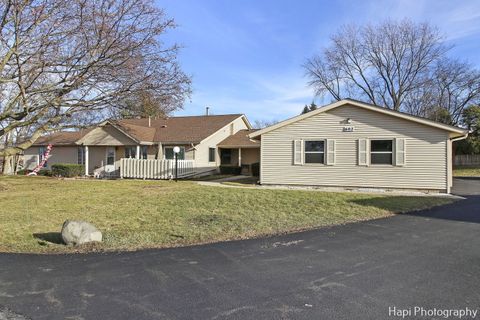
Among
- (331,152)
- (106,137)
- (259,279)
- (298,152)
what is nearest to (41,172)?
(106,137)

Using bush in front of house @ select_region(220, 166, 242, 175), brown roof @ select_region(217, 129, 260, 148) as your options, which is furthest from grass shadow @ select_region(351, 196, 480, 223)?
bush in front of house @ select_region(220, 166, 242, 175)

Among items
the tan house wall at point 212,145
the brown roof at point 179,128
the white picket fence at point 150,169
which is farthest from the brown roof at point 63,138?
the tan house wall at point 212,145

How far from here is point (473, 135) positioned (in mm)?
38625

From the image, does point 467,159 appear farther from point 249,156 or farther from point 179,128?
point 179,128

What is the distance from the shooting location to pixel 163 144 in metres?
26.1

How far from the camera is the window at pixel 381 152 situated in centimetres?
1697

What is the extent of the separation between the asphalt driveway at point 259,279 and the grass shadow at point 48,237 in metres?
1.01

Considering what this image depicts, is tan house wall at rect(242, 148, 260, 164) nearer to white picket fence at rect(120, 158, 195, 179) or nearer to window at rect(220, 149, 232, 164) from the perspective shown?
window at rect(220, 149, 232, 164)

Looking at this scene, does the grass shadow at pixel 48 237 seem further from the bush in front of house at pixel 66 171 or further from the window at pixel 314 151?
the bush in front of house at pixel 66 171

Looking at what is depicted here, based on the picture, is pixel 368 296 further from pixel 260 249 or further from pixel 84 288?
pixel 84 288

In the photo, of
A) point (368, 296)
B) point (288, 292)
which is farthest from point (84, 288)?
point (368, 296)

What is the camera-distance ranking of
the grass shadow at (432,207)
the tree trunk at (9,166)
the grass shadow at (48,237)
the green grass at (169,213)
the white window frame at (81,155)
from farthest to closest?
the tree trunk at (9,166)
the white window frame at (81,155)
the grass shadow at (432,207)
the green grass at (169,213)
the grass shadow at (48,237)

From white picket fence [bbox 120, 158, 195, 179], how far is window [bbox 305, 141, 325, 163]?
8352 mm

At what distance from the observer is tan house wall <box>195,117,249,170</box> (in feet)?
83.7
